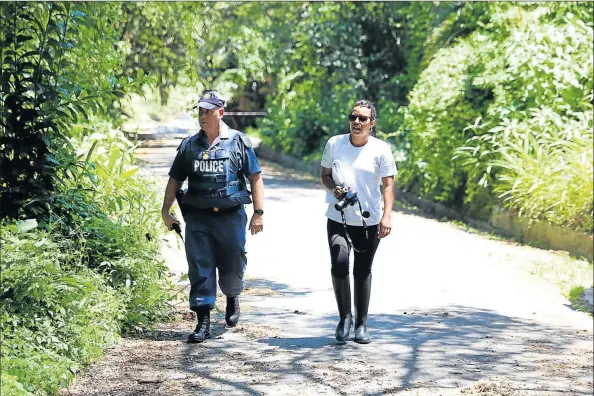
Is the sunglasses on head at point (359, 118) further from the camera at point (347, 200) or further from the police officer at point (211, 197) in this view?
the police officer at point (211, 197)

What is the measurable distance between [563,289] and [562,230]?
3069 mm

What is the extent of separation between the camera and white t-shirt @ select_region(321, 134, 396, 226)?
27.9 ft

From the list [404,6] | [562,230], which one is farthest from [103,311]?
[404,6]

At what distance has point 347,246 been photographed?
8617 millimetres

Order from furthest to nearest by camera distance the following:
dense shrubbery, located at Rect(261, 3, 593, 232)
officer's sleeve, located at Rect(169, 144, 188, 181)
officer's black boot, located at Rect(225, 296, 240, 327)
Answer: dense shrubbery, located at Rect(261, 3, 593, 232), officer's black boot, located at Rect(225, 296, 240, 327), officer's sleeve, located at Rect(169, 144, 188, 181)

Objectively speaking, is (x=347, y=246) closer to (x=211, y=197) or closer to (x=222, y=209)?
(x=222, y=209)

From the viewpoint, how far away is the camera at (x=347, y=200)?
8367 millimetres

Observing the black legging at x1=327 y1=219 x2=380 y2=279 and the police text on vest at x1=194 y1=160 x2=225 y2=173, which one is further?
the black legging at x1=327 y1=219 x2=380 y2=279

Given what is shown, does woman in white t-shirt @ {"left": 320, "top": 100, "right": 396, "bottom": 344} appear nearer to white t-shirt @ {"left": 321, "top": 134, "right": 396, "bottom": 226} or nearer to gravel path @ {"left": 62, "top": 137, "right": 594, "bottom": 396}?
white t-shirt @ {"left": 321, "top": 134, "right": 396, "bottom": 226}

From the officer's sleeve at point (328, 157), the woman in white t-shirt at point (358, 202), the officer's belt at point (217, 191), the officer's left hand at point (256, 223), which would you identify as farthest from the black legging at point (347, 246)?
the officer's belt at point (217, 191)

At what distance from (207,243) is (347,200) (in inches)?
44.1

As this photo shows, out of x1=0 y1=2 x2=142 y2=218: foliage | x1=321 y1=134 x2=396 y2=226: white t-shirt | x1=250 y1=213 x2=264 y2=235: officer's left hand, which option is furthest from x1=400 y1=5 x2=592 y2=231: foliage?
x1=0 y1=2 x2=142 y2=218: foliage

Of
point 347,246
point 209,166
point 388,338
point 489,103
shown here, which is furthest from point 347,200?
point 489,103

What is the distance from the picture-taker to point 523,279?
43.3 ft
